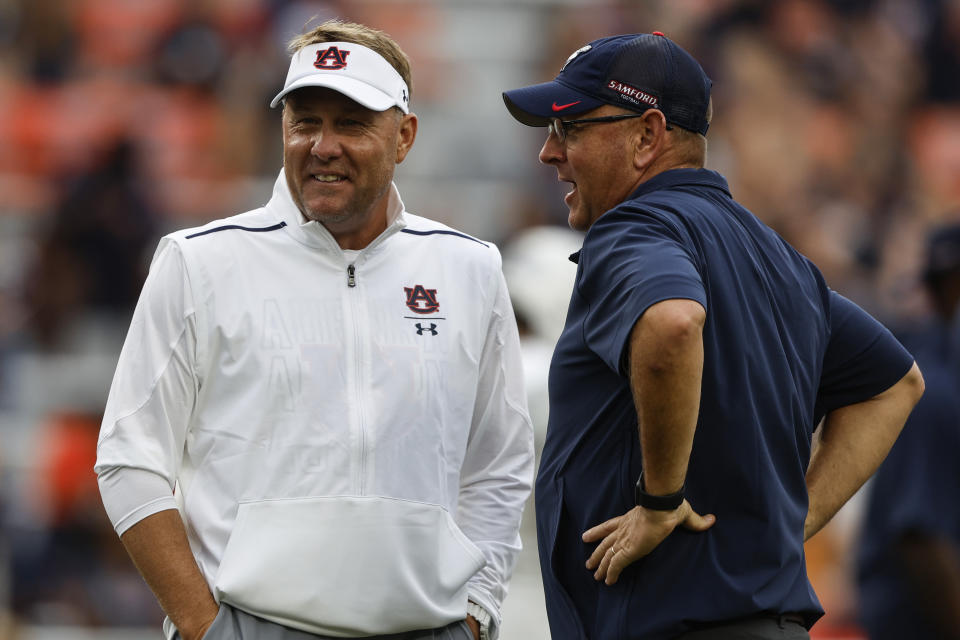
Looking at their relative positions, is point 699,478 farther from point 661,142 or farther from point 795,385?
point 661,142

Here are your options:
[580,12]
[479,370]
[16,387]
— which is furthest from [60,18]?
[479,370]

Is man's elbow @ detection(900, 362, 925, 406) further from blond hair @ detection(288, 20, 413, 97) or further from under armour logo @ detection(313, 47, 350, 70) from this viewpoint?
under armour logo @ detection(313, 47, 350, 70)

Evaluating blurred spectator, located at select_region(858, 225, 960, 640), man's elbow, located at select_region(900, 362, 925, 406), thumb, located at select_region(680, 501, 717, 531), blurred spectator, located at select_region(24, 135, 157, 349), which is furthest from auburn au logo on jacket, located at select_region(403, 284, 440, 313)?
blurred spectator, located at select_region(24, 135, 157, 349)

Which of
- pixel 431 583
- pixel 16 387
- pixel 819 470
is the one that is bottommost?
pixel 16 387

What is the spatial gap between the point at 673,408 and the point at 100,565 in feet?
19.7

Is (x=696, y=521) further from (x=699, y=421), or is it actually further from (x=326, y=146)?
(x=326, y=146)

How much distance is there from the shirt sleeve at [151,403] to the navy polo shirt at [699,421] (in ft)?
2.44

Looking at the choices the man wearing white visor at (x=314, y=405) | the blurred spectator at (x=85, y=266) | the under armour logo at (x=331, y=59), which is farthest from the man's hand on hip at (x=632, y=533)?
the blurred spectator at (x=85, y=266)

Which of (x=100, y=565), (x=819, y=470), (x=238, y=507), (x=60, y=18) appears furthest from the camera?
(x=60, y=18)

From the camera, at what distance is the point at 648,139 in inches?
111

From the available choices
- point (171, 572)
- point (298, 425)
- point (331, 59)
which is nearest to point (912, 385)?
point (298, 425)

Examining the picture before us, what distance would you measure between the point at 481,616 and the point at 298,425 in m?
0.61

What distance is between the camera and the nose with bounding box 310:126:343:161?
9.59ft

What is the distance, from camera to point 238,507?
2764 mm
